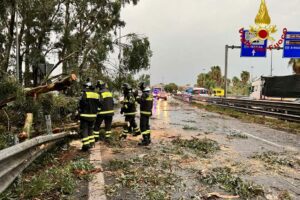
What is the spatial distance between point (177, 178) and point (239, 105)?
19910 millimetres

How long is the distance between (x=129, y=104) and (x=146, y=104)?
3.68ft

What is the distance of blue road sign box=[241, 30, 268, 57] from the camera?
71.9ft

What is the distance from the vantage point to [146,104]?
30.2 feet

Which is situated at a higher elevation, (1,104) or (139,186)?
(1,104)

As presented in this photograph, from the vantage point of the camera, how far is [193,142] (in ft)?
29.0

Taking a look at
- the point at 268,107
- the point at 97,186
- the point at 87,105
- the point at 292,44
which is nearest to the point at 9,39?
the point at 87,105

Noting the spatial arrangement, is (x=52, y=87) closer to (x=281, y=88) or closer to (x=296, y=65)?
(x=281, y=88)

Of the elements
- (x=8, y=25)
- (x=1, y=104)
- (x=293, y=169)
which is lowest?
(x=293, y=169)

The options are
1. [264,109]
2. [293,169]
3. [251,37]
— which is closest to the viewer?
[293,169]

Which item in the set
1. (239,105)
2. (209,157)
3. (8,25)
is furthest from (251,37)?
(209,157)

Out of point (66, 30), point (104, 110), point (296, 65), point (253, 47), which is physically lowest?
point (104, 110)

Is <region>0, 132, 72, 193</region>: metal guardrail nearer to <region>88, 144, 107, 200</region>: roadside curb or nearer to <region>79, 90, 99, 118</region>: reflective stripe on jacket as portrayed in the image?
<region>88, 144, 107, 200</region>: roadside curb

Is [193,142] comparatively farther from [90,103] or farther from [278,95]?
[278,95]

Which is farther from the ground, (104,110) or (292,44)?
(292,44)
